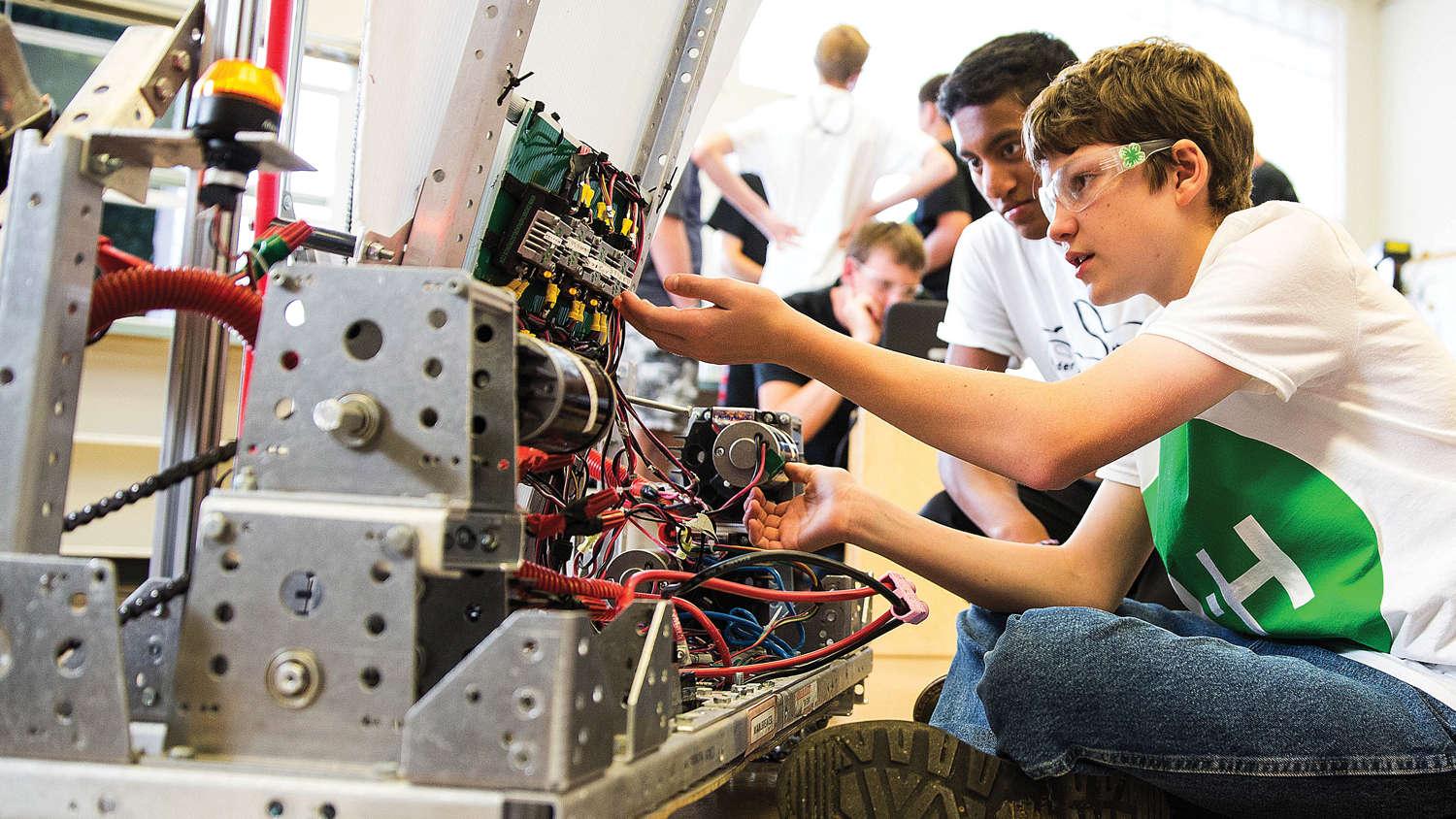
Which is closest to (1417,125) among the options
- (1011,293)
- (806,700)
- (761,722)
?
(1011,293)

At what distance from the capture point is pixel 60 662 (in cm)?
63

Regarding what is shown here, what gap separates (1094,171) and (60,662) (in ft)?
3.67

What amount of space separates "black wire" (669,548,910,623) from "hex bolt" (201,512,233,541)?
0.52m

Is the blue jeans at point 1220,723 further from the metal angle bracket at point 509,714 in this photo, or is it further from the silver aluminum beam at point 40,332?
the silver aluminum beam at point 40,332

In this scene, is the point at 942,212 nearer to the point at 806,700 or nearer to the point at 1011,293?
the point at 1011,293

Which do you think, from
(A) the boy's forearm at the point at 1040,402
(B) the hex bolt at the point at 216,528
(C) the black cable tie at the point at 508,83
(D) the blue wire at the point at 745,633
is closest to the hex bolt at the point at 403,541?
(B) the hex bolt at the point at 216,528

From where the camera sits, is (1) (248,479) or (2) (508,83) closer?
(1) (248,479)

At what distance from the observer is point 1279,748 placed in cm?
94

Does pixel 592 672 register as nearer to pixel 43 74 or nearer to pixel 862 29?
pixel 43 74

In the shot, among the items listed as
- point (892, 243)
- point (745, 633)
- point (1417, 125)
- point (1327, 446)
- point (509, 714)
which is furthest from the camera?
point (1417, 125)

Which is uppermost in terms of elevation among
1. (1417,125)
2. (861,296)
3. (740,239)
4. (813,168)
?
(1417,125)

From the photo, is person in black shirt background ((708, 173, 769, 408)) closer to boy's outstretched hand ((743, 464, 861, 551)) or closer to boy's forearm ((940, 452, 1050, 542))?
boy's forearm ((940, 452, 1050, 542))

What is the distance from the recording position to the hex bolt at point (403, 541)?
2.09 feet

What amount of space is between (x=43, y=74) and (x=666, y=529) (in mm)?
4622
